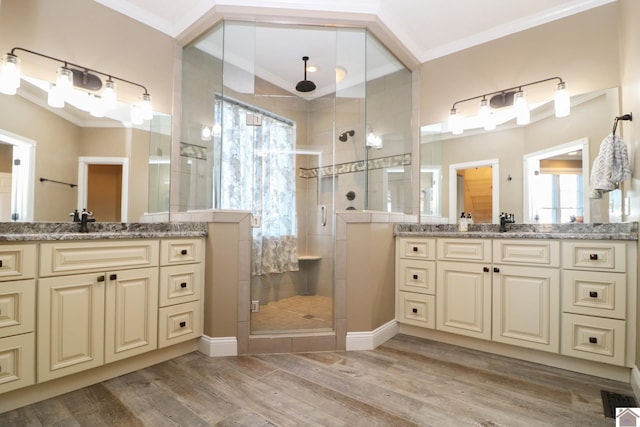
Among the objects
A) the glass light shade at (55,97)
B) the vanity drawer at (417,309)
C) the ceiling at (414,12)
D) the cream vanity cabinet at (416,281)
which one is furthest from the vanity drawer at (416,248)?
the glass light shade at (55,97)

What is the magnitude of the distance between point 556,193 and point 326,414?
7.28ft

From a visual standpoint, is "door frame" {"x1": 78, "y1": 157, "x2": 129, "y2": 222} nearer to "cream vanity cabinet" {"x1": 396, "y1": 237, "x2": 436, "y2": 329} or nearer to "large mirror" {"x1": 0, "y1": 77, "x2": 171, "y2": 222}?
"large mirror" {"x1": 0, "y1": 77, "x2": 171, "y2": 222}

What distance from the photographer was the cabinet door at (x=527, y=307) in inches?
77.4

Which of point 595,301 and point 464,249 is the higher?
point 464,249

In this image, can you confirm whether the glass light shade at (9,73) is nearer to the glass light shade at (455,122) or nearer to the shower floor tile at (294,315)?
the shower floor tile at (294,315)

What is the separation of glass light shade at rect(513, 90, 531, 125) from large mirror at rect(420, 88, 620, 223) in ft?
0.15

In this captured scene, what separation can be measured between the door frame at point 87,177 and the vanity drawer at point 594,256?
9.94 feet

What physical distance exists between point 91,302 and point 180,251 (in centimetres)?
56

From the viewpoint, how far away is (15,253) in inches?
57.5

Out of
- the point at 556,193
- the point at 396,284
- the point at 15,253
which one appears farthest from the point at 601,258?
the point at 15,253

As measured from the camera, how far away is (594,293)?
6.04 feet

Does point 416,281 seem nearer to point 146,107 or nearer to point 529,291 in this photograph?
point 529,291

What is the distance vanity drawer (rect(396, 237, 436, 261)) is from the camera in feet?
8.04

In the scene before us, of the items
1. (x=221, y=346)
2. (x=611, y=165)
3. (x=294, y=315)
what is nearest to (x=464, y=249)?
(x=611, y=165)
